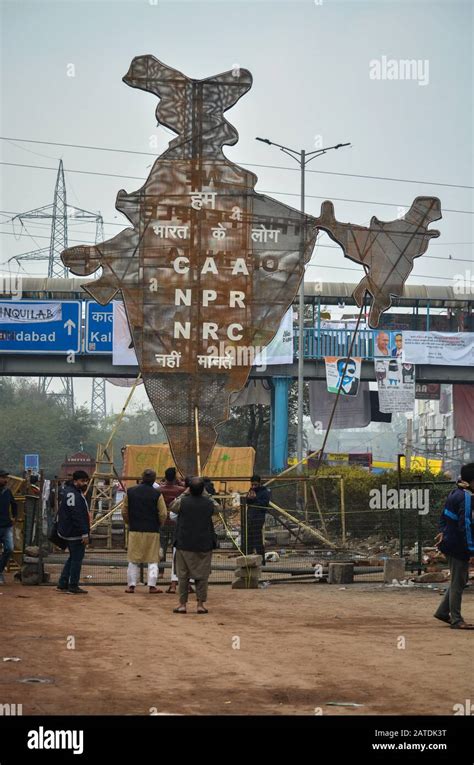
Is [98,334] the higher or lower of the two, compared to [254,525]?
higher

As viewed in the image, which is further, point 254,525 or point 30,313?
point 30,313

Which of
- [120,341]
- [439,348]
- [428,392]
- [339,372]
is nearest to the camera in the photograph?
[339,372]

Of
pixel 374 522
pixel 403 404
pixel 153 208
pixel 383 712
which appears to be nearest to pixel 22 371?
pixel 403 404

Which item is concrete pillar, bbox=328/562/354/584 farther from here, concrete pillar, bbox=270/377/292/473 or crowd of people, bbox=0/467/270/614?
concrete pillar, bbox=270/377/292/473

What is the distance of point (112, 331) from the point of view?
41.5 metres

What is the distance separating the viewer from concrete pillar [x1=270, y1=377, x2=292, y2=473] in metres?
44.9

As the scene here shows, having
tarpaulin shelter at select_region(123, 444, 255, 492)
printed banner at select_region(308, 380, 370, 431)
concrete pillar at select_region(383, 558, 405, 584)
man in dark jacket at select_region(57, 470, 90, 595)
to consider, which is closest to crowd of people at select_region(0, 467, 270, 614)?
man in dark jacket at select_region(57, 470, 90, 595)

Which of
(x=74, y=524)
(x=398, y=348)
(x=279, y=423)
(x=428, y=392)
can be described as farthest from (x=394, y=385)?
(x=74, y=524)

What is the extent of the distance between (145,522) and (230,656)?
6.60m

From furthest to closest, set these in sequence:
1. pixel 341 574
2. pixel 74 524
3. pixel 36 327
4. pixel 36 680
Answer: pixel 36 327 < pixel 341 574 < pixel 74 524 < pixel 36 680

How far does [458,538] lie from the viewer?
1263cm

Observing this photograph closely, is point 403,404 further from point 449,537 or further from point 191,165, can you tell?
point 449,537

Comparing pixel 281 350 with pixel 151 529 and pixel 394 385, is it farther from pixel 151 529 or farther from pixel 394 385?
pixel 151 529

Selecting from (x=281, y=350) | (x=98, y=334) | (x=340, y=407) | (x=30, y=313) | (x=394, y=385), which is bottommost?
(x=340, y=407)
